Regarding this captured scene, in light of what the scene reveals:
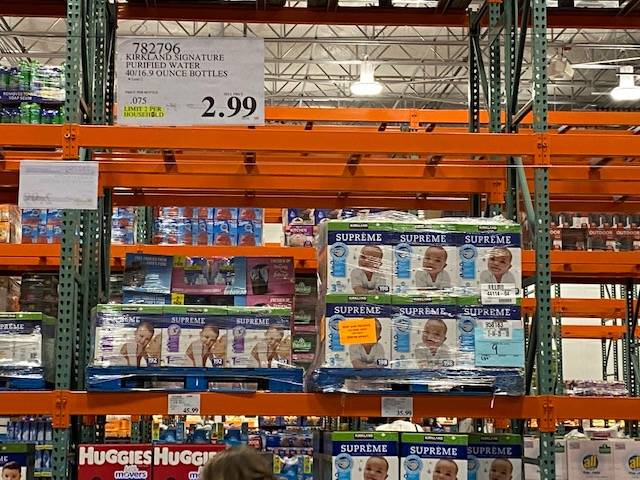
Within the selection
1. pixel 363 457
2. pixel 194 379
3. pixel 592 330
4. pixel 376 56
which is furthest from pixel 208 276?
pixel 376 56

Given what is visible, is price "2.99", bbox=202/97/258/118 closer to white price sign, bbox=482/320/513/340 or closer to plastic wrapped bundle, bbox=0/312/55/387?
plastic wrapped bundle, bbox=0/312/55/387

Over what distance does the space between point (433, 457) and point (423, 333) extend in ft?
1.89

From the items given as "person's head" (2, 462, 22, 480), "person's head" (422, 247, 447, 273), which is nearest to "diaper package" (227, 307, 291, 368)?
"person's head" (422, 247, 447, 273)

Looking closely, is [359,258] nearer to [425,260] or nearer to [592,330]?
[425,260]

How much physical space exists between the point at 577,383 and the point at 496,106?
9.41 m

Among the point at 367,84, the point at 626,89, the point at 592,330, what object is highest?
the point at 367,84

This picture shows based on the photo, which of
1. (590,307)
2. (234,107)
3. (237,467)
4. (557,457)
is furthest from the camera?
(590,307)

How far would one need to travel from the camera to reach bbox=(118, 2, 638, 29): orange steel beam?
6355 mm

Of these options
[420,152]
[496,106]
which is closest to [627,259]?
[496,106]

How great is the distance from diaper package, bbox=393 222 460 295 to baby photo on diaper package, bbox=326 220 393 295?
44mm

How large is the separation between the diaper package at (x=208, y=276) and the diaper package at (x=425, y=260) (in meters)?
1.49

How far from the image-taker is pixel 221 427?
11.0m

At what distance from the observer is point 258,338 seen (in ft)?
15.9

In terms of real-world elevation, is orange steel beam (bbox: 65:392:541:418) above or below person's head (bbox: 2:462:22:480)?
above
